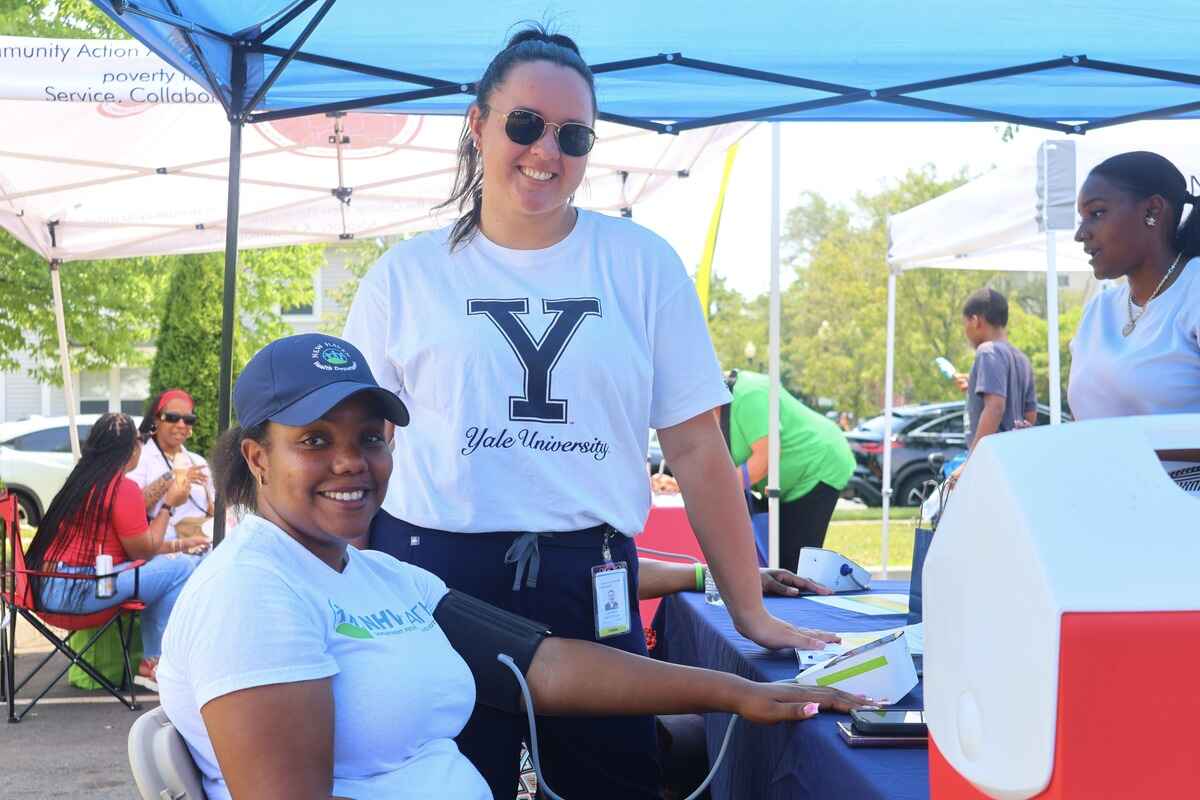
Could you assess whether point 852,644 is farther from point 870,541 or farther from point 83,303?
point 83,303

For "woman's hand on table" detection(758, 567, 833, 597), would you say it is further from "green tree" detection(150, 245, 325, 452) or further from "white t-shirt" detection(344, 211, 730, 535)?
"green tree" detection(150, 245, 325, 452)

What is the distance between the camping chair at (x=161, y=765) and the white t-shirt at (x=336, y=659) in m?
0.03

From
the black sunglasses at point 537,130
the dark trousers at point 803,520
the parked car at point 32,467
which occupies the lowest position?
the parked car at point 32,467

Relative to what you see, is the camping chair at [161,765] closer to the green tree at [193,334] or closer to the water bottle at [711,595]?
the water bottle at [711,595]

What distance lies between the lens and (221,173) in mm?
6883

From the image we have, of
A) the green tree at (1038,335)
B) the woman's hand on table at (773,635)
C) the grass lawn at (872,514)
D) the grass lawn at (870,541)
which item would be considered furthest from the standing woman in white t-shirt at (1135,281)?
the green tree at (1038,335)

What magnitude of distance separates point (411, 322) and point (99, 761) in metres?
3.50

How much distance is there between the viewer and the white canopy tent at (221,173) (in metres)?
6.20

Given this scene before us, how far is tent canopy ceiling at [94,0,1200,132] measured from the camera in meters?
3.31

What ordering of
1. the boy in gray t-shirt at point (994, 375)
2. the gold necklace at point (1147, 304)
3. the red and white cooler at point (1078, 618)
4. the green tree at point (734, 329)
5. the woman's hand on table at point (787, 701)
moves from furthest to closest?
the green tree at point (734, 329) → the boy in gray t-shirt at point (994, 375) → the gold necklace at point (1147, 304) → the woman's hand on table at point (787, 701) → the red and white cooler at point (1078, 618)

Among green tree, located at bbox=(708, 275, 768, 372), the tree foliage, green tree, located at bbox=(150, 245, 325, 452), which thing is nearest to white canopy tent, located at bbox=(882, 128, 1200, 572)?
green tree, located at bbox=(150, 245, 325, 452)

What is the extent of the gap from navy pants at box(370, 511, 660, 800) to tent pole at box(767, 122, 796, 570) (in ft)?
9.61

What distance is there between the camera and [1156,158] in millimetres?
2654

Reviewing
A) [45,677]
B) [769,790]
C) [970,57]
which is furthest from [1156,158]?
[45,677]
